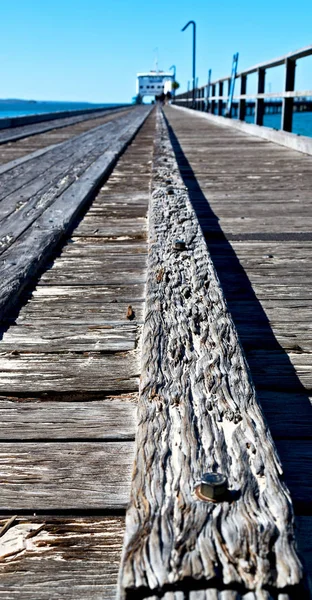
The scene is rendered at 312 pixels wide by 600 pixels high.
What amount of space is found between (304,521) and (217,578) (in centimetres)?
37

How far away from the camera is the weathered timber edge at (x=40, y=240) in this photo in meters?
2.28

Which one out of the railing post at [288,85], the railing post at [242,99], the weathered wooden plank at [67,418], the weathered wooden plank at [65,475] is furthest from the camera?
the railing post at [242,99]

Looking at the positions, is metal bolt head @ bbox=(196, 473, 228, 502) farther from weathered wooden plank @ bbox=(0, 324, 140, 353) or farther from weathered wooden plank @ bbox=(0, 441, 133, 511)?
weathered wooden plank @ bbox=(0, 324, 140, 353)

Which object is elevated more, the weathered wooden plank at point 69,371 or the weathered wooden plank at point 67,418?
the weathered wooden plank at point 69,371

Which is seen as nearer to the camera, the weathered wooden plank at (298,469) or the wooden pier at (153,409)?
the wooden pier at (153,409)

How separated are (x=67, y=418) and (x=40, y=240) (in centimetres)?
160

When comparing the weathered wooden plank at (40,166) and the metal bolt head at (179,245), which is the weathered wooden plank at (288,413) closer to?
the metal bolt head at (179,245)

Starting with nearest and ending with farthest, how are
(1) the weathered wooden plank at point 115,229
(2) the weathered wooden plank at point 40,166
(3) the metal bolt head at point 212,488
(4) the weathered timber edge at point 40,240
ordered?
1. (3) the metal bolt head at point 212,488
2. (4) the weathered timber edge at point 40,240
3. (1) the weathered wooden plank at point 115,229
4. (2) the weathered wooden plank at point 40,166

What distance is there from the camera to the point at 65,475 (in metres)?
1.26

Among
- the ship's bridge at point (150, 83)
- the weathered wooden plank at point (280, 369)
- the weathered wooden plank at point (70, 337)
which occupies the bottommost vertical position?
the weathered wooden plank at point (280, 369)

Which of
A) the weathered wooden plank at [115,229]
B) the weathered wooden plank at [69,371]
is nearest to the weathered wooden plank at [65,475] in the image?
the weathered wooden plank at [69,371]

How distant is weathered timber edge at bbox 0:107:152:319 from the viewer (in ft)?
7.47

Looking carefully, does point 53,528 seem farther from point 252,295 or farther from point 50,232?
point 50,232

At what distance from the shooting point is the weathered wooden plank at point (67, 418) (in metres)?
1.40
